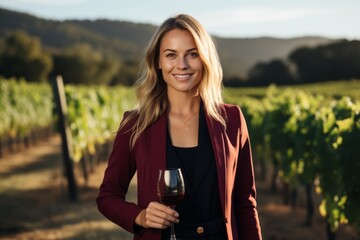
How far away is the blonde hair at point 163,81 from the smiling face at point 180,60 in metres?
0.03

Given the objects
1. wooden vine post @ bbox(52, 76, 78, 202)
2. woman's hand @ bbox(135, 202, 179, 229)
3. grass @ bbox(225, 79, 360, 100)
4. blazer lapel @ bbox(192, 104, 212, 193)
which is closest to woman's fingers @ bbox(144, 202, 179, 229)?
woman's hand @ bbox(135, 202, 179, 229)

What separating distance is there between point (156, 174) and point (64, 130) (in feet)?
30.0

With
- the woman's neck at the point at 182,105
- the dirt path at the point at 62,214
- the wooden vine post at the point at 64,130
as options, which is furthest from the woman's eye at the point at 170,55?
the wooden vine post at the point at 64,130

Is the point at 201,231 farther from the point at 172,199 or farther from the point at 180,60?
the point at 180,60

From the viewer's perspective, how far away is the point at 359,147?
541 centimetres

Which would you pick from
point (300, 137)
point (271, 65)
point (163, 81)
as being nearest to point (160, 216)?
point (163, 81)

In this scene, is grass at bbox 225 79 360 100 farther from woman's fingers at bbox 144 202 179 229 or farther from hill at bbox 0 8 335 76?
hill at bbox 0 8 335 76

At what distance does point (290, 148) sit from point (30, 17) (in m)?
102

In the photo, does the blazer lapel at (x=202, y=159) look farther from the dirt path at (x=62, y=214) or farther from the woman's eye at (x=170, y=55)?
the dirt path at (x=62, y=214)

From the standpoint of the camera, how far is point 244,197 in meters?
2.60

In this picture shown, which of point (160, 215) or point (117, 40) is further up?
point (160, 215)

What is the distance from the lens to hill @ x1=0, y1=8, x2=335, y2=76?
98500mm

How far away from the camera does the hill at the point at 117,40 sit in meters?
98.5

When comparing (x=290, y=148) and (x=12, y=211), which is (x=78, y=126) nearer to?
(x=12, y=211)
